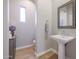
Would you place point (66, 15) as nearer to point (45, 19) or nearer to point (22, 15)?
point (45, 19)

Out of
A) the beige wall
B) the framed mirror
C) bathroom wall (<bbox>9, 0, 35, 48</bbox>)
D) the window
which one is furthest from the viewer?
the window

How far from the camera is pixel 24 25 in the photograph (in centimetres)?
530

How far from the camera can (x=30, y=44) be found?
5656 millimetres

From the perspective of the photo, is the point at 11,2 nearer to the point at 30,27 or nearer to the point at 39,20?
the point at 39,20

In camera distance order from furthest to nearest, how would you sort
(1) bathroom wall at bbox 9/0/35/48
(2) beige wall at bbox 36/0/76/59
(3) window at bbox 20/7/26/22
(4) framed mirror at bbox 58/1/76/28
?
(3) window at bbox 20/7/26/22 < (1) bathroom wall at bbox 9/0/35/48 < (2) beige wall at bbox 36/0/76/59 < (4) framed mirror at bbox 58/1/76/28

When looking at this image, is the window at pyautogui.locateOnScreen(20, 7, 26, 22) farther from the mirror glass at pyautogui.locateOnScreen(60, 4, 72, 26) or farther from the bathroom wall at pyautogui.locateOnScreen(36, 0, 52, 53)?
the mirror glass at pyautogui.locateOnScreen(60, 4, 72, 26)

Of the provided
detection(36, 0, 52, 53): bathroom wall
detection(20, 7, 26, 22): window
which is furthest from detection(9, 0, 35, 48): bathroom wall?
detection(36, 0, 52, 53): bathroom wall

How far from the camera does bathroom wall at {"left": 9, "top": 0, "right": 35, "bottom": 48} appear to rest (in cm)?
460

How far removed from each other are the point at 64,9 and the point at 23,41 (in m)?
3.14

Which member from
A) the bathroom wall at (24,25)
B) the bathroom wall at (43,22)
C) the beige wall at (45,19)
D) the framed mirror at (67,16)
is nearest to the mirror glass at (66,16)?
the framed mirror at (67,16)

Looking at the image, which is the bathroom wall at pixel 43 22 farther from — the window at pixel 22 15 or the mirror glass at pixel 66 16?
the window at pixel 22 15

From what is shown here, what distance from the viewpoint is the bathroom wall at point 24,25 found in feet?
15.1

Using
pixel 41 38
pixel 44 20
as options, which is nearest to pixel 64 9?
pixel 44 20

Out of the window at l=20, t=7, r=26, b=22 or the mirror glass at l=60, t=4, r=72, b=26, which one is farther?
the window at l=20, t=7, r=26, b=22
